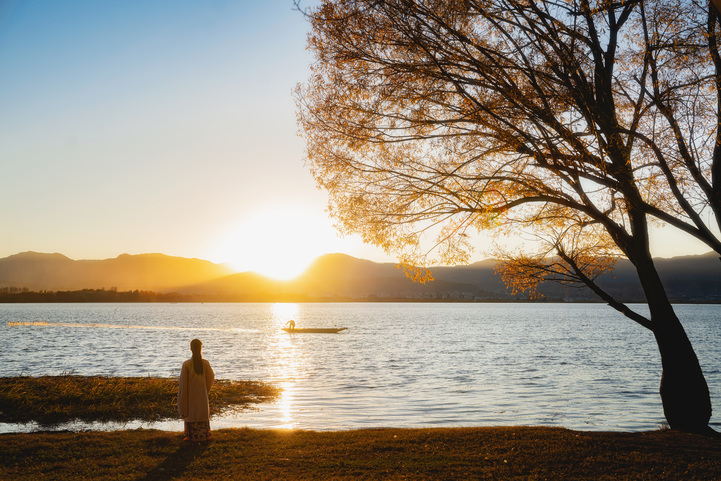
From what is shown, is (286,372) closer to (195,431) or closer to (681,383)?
(195,431)

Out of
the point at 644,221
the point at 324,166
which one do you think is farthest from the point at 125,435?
the point at 644,221

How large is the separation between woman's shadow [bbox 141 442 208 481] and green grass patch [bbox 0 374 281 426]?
7.45 meters

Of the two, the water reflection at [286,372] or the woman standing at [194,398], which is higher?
the woman standing at [194,398]

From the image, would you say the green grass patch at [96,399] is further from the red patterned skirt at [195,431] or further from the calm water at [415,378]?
the red patterned skirt at [195,431]

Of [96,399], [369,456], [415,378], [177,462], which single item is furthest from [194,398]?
[415,378]

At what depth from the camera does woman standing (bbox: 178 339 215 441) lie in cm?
1197

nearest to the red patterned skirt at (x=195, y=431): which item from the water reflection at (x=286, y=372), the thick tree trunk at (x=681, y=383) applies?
the water reflection at (x=286, y=372)

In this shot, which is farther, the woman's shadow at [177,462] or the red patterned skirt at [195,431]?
the red patterned skirt at [195,431]

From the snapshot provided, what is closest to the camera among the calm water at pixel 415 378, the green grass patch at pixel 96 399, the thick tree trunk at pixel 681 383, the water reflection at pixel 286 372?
the thick tree trunk at pixel 681 383

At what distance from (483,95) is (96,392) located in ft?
59.2

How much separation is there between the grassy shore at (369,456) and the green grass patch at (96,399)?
5501mm

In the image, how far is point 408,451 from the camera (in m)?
11.2

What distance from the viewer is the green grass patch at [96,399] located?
18.1 m

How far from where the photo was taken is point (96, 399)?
19938 mm
